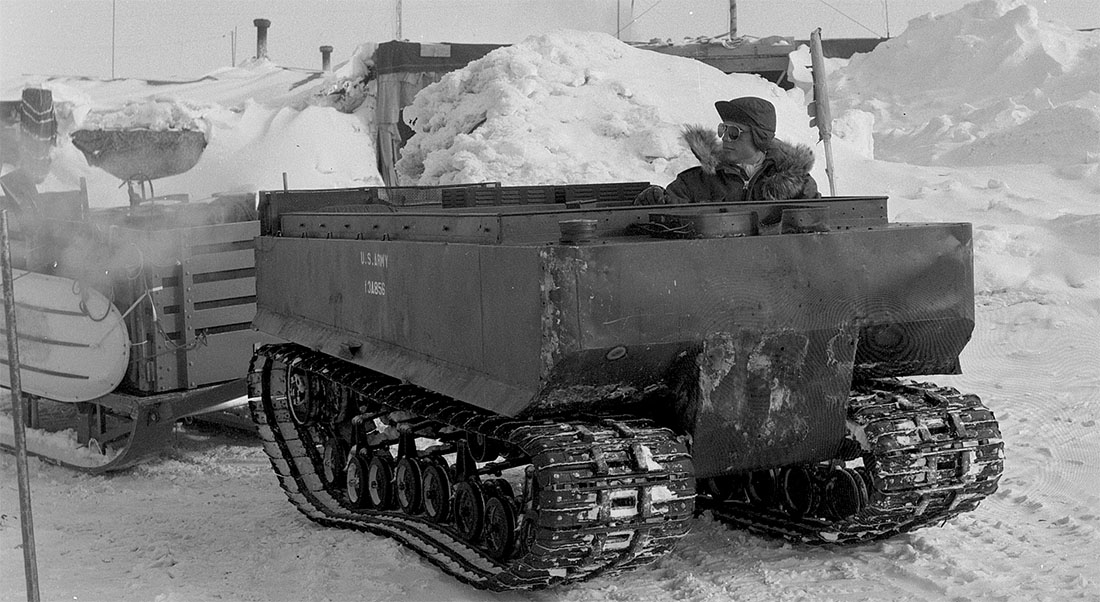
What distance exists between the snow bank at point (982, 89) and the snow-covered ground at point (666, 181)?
0.07 meters

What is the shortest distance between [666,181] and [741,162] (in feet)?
29.0

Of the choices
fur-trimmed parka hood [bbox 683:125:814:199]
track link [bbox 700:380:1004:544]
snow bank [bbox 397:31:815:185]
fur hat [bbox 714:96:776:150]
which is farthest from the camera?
snow bank [bbox 397:31:815:185]

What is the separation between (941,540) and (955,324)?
1.15 m

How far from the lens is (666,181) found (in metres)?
15.6

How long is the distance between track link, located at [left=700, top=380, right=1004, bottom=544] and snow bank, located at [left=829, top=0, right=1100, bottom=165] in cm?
1216

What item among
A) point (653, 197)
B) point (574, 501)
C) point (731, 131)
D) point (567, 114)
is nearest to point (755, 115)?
point (731, 131)

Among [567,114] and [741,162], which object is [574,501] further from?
[567,114]

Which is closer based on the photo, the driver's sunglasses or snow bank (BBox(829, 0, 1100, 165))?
the driver's sunglasses

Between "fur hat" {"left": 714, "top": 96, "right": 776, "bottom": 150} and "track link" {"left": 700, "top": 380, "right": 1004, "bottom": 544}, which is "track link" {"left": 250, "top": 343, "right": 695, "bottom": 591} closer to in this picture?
"track link" {"left": 700, "top": 380, "right": 1004, "bottom": 544}

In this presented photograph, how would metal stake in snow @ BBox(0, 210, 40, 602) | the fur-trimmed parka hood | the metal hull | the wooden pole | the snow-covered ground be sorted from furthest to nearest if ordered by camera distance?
the wooden pole < the fur-trimmed parka hood < the snow-covered ground < the metal hull < metal stake in snow @ BBox(0, 210, 40, 602)

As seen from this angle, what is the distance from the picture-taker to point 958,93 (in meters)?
26.6

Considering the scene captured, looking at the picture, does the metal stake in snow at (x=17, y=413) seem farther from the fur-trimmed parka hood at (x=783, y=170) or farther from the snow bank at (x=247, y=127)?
the snow bank at (x=247, y=127)

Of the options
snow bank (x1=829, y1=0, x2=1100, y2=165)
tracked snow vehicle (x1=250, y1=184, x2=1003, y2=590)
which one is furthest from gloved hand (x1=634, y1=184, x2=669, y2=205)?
snow bank (x1=829, y1=0, x2=1100, y2=165)

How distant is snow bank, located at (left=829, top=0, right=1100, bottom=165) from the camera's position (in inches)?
721
